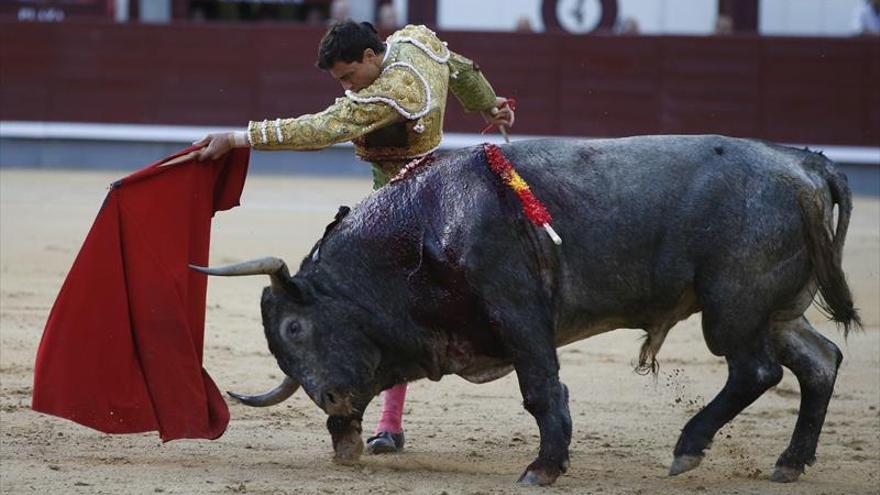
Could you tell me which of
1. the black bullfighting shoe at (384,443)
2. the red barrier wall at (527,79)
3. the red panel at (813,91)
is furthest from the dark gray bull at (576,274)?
the red panel at (813,91)

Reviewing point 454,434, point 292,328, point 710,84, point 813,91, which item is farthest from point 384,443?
point 813,91

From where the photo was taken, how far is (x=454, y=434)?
461cm

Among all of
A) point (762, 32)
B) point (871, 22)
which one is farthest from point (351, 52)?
point (762, 32)

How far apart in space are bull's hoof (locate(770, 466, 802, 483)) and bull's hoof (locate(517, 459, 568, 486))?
585 millimetres

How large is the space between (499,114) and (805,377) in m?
1.14

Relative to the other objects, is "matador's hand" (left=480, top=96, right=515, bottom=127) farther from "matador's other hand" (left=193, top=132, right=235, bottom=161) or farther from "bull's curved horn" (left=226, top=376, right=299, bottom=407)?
"bull's curved horn" (left=226, top=376, right=299, bottom=407)

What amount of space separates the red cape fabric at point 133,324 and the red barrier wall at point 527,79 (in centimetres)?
742

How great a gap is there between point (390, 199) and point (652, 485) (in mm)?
961

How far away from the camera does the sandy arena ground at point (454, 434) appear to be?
12.8ft

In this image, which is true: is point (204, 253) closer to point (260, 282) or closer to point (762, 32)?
point (260, 282)

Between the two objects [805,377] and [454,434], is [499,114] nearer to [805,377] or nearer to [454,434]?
[454,434]

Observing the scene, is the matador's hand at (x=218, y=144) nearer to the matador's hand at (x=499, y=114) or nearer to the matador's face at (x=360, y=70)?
the matador's face at (x=360, y=70)

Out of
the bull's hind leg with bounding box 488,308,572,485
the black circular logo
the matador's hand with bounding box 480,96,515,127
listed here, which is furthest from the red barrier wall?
the bull's hind leg with bounding box 488,308,572,485

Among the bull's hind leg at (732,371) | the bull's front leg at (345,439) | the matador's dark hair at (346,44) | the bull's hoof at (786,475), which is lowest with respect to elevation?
the bull's hoof at (786,475)
